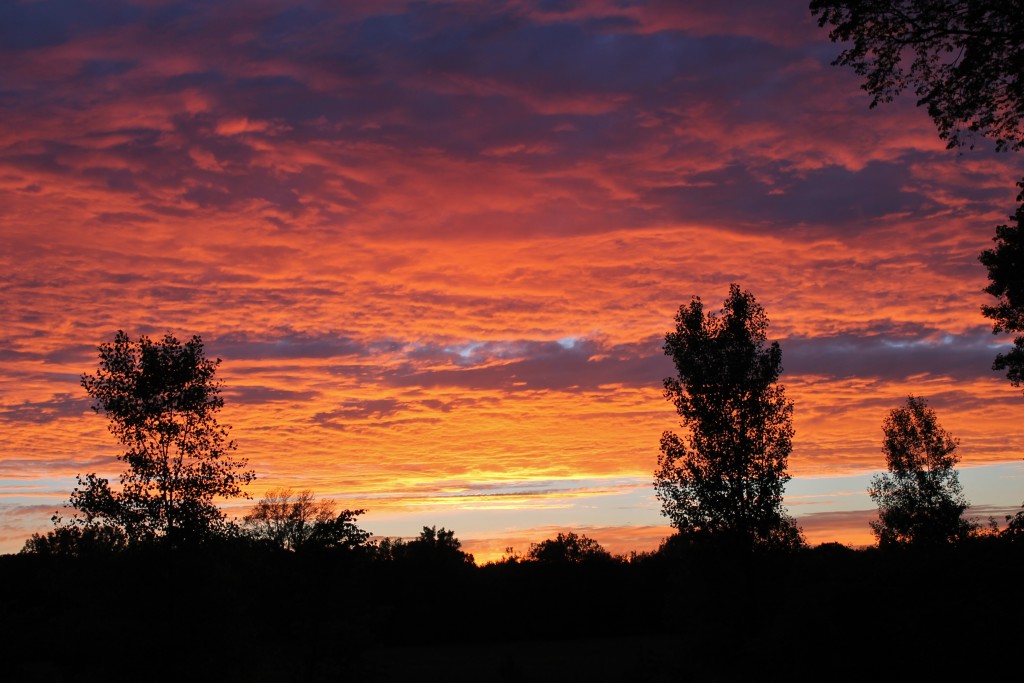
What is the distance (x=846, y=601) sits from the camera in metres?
20.8

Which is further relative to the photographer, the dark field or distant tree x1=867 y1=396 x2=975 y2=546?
distant tree x1=867 y1=396 x2=975 y2=546

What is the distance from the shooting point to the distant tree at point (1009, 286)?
27.2 meters

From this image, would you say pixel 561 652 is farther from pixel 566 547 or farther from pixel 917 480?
pixel 566 547

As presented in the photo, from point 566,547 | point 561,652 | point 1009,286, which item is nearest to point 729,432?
point 1009,286

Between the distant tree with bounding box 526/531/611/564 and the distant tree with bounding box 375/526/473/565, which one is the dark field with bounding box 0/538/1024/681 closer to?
the distant tree with bounding box 375/526/473/565

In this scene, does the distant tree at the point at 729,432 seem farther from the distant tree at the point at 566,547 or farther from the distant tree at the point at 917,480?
the distant tree at the point at 566,547

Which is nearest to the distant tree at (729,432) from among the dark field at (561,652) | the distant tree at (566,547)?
the dark field at (561,652)

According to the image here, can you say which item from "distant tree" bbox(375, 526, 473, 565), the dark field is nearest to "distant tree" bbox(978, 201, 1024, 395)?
the dark field

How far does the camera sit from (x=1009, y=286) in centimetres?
2833

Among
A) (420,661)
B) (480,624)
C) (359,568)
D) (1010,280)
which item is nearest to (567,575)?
(480,624)

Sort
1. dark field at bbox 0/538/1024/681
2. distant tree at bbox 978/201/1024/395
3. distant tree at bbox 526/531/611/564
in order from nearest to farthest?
dark field at bbox 0/538/1024/681 → distant tree at bbox 978/201/1024/395 → distant tree at bbox 526/531/611/564

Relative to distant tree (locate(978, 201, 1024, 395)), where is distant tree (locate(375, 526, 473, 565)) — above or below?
below

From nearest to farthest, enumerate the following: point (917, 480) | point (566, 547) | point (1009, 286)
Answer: point (1009, 286) < point (917, 480) < point (566, 547)

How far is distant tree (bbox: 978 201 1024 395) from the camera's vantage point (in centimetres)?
2720
